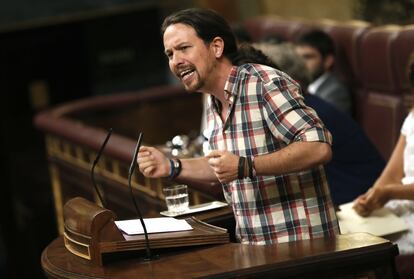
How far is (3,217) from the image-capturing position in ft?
21.7

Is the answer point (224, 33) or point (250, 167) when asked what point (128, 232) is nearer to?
point (250, 167)

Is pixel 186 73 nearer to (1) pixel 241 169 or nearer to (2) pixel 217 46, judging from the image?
(2) pixel 217 46

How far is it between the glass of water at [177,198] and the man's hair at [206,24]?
17.9 inches

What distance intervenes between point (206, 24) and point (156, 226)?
0.56 meters

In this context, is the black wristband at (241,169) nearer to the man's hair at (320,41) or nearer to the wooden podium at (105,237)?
the wooden podium at (105,237)

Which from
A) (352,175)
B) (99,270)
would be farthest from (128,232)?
(352,175)

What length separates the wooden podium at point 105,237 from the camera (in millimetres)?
2373

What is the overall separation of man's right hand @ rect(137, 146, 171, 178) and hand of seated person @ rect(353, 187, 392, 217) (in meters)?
0.77

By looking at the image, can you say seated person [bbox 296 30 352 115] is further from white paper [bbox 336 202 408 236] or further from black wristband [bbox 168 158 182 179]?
black wristband [bbox 168 158 182 179]

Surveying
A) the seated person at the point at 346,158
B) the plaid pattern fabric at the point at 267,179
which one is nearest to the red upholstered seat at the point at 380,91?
the seated person at the point at 346,158

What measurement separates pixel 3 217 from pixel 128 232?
4366mm

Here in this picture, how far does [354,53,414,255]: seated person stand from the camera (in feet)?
10.00

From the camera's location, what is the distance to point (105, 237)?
2.38m

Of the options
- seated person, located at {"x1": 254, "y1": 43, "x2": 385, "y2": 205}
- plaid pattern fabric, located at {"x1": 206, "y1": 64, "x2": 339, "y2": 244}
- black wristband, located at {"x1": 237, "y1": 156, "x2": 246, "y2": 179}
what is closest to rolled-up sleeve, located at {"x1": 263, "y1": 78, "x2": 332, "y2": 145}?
plaid pattern fabric, located at {"x1": 206, "y1": 64, "x2": 339, "y2": 244}
